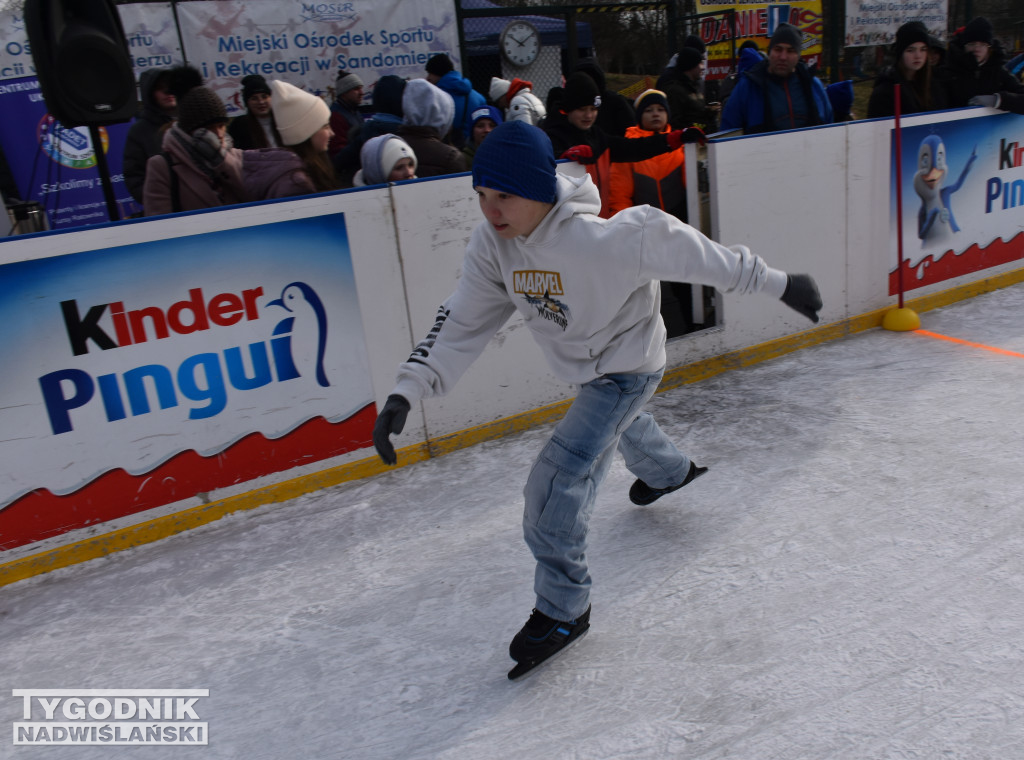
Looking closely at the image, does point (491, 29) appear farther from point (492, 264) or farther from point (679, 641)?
point (679, 641)

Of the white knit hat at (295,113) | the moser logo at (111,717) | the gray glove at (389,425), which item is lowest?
the moser logo at (111,717)

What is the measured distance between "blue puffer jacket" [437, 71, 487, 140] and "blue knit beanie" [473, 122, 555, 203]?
348cm

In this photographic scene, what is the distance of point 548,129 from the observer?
434cm

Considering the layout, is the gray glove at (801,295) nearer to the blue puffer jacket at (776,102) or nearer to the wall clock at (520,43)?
the blue puffer jacket at (776,102)

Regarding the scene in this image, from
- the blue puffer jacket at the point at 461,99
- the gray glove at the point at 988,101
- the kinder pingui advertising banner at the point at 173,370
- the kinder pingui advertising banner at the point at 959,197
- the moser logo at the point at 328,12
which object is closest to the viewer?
the kinder pingui advertising banner at the point at 173,370

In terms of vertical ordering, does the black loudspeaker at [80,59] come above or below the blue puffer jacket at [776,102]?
above

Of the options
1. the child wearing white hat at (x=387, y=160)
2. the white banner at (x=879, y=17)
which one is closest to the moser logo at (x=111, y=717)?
the child wearing white hat at (x=387, y=160)

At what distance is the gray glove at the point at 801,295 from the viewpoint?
2.19m

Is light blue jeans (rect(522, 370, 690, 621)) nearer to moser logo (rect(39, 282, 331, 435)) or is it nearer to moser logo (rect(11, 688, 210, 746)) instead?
moser logo (rect(11, 688, 210, 746))

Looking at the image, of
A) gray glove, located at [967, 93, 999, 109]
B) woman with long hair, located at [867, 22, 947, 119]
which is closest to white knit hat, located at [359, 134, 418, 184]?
woman with long hair, located at [867, 22, 947, 119]

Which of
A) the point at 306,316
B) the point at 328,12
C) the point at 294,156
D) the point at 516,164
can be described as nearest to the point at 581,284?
the point at 516,164

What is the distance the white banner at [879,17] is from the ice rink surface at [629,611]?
7319mm

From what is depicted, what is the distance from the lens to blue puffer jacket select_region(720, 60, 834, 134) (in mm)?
4965

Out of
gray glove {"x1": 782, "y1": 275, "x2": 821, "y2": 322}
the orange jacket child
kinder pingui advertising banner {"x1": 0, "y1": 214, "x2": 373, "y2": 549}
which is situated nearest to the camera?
gray glove {"x1": 782, "y1": 275, "x2": 821, "y2": 322}
